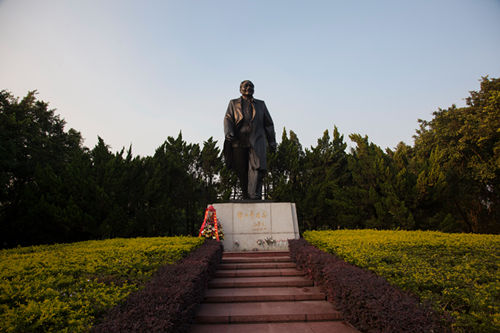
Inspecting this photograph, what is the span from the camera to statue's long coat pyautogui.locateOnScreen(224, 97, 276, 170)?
775cm

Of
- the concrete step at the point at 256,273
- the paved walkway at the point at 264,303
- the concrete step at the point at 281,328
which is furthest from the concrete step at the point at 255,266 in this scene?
the concrete step at the point at 281,328

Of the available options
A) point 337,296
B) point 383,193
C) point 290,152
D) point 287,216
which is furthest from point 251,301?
point 290,152

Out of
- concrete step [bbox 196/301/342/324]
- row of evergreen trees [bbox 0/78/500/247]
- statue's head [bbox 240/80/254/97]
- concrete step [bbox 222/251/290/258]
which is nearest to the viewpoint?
concrete step [bbox 196/301/342/324]

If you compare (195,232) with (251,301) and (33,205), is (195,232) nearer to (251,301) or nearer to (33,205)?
(33,205)

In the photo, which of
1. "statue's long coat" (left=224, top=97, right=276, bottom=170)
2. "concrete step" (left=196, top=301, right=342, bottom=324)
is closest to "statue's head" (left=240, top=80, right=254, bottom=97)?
"statue's long coat" (left=224, top=97, right=276, bottom=170)

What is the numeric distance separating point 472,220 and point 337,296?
15698mm

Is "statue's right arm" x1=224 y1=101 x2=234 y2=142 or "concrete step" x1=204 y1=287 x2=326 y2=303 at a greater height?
"statue's right arm" x1=224 y1=101 x2=234 y2=142

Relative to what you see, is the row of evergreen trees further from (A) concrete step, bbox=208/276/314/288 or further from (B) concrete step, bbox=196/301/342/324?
(B) concrete step, bbox=196/301/342/324

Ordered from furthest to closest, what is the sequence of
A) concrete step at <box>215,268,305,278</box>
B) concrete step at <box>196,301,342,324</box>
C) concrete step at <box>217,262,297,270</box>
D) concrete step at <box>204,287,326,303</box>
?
1. concrete step at <box>217,262,297,270</box>
2. concrete step at <box>215,268,305,278</box>
3. concrete step at <box>204,287,326,303</box>
4. concrete step at <box>196,301,342,324</box>

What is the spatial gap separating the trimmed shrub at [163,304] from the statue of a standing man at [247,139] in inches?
155

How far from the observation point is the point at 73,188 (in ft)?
32.1

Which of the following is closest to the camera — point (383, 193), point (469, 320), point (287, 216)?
point (469, 320)

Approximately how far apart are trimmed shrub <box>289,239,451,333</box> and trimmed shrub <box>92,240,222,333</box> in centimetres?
173

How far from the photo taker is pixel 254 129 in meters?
7.88
